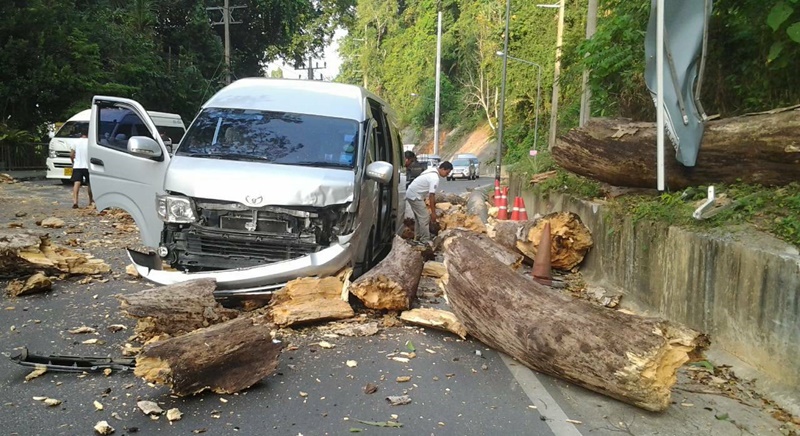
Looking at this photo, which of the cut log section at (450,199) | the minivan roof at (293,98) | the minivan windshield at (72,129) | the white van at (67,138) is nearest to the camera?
the minivan roof at (293,98)

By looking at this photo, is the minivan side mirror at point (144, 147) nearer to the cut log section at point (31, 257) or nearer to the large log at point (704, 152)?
the cut log section at point (31, 257)

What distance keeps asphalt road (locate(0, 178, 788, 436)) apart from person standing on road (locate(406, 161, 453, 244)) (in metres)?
5.48

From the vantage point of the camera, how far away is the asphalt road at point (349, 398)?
402cm

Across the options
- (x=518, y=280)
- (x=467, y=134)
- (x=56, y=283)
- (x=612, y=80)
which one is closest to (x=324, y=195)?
(x=518, y=280)

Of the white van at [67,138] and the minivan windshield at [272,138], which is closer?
the minivan windshield at [272,138]

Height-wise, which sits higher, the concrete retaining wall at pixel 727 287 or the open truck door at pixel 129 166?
the open truck door at pixel 129 166

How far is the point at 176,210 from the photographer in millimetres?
6254

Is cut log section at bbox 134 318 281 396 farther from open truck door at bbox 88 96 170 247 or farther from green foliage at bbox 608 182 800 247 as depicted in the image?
green foliage at bbox 608 182 800 247

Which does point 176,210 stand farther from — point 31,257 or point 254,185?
point 31,257

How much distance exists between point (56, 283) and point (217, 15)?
1476 inches

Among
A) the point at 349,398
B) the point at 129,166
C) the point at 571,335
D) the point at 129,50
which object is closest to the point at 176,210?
the point at 129,166

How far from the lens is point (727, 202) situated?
20.1 feet

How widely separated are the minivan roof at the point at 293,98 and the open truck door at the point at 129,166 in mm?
908

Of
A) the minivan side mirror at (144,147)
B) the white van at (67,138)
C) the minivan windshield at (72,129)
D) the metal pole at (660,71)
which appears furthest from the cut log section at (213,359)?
the minivan windshield at (72,129)
